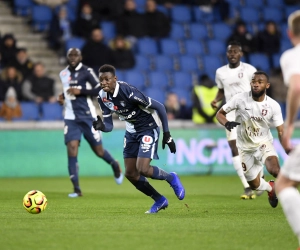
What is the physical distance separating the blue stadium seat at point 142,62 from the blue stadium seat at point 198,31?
2006 mm

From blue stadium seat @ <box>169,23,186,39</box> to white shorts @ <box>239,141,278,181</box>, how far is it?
11136mm

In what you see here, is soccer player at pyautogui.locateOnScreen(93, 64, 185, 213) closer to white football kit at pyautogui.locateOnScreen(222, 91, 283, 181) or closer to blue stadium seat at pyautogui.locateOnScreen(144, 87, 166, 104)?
white football kit at pyautogui.locateOnScreen(222, 91, 283, 181)

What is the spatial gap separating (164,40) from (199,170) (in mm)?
4517

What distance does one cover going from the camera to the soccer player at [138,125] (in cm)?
956

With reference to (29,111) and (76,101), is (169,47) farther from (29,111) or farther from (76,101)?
(76,101)

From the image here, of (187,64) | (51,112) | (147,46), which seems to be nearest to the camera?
(51,112)

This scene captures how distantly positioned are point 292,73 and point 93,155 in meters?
11.9

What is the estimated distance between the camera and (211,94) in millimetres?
18000

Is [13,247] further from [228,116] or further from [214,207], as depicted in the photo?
[228,116]

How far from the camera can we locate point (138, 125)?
32.2 ft

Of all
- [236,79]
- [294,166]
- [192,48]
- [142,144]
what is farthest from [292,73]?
[192,48]

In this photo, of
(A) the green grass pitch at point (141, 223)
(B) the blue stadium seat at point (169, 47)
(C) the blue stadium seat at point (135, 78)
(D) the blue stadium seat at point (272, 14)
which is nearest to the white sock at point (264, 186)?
(A) the green grass pitch at point (141, 223)

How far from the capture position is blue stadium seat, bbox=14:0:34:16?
67.8 ft

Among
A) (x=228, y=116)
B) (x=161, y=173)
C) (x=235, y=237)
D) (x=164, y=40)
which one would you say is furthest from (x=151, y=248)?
(x=164, y=40)
